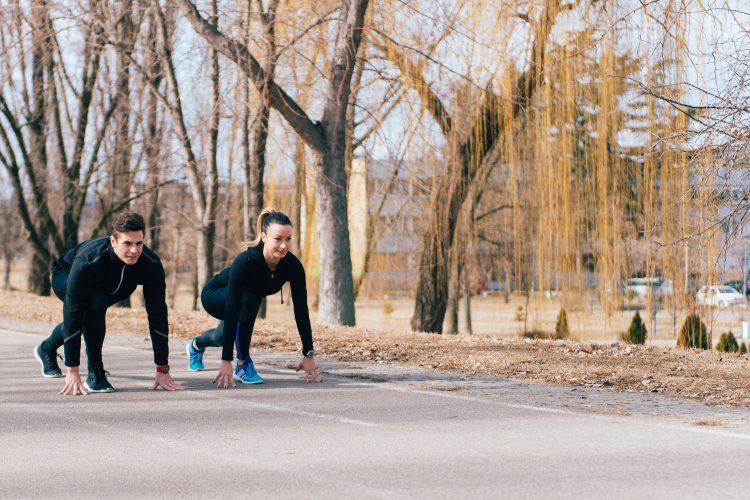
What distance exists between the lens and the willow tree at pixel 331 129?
49.8 feet

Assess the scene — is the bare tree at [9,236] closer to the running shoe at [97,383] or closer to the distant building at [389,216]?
the distant building at [389,216]

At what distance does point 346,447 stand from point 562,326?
33.4ft

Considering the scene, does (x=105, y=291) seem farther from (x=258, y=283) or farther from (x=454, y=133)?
(x=454, y=133)

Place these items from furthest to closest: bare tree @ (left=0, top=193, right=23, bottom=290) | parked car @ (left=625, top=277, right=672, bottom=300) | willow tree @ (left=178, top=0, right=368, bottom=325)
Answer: bare tree @ (left=0, top=193, right=23, bottom=290) < willow tree @ (left=178, top=0, right=368, bottom=325) < parked car @ (left=625, top=277, right=672, bottom=300)

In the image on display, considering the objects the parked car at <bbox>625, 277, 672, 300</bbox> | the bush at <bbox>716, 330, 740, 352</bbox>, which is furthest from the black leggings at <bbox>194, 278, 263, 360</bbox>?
the bush at <bbox>716, 330, 740, 352</bbox>

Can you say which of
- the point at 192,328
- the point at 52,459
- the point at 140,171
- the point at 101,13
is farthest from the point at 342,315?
the point at 140,171

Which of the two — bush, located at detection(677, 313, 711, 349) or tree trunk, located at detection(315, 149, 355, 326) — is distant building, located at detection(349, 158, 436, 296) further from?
bush, located at detection(677, 313, 711, 349)

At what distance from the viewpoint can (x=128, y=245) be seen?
7.72 m

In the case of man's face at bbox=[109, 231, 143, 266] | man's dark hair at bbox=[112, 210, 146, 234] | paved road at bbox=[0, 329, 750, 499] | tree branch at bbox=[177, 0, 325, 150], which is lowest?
paved road at bbox=[0, 329, 750, 499]

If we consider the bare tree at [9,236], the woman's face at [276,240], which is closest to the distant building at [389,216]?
the woman's face at [276,240]

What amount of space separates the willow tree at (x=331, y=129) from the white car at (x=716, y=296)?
582 cm

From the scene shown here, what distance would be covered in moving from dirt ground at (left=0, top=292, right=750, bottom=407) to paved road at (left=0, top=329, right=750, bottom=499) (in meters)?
0.94

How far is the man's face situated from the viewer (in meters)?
7.69

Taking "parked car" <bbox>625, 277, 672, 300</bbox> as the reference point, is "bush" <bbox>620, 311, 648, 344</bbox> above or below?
below
